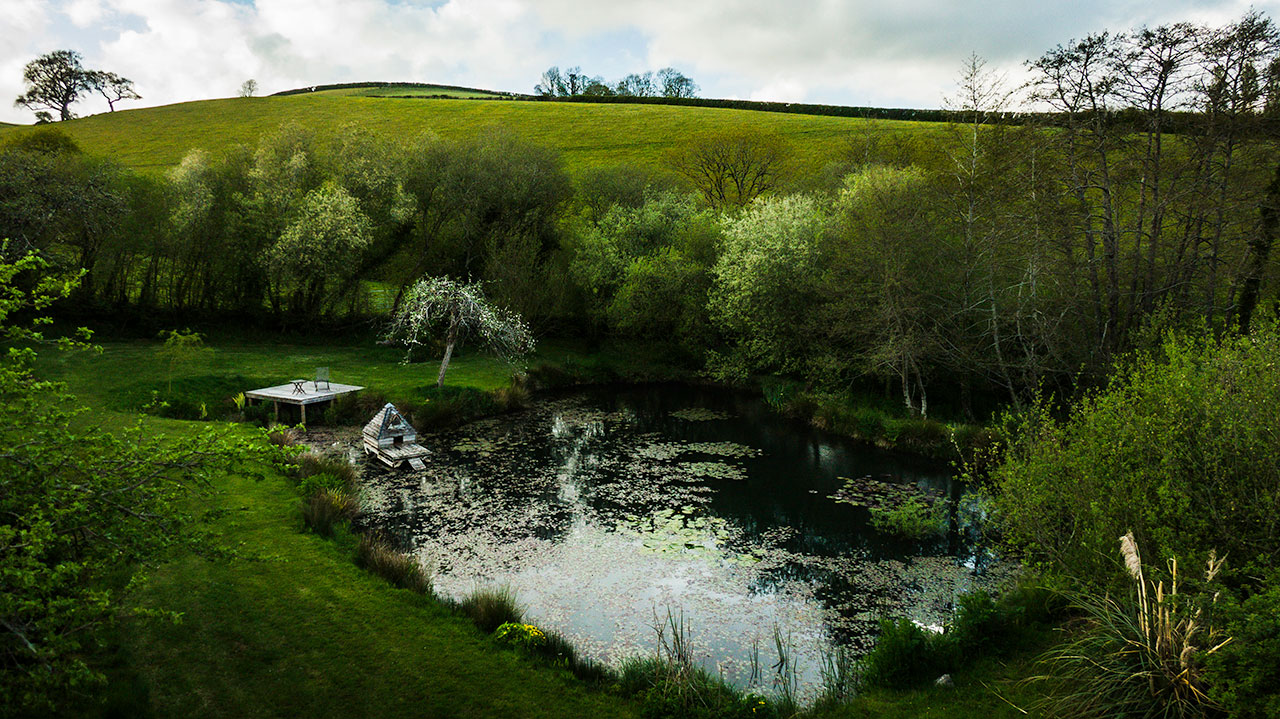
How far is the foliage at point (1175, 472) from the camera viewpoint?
728 cm

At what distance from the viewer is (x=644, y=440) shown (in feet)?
82.5

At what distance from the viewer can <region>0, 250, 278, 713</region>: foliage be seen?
17.8 feet

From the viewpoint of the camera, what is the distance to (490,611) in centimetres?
1084

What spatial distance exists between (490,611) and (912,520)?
35.8ft

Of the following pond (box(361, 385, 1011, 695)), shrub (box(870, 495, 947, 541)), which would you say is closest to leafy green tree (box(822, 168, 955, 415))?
pond (box(361, 385, 1011, 695))

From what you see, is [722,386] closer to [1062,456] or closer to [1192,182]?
[1192,182]

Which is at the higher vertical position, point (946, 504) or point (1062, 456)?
point (1062, 456)

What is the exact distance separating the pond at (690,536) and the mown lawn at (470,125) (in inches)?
1438

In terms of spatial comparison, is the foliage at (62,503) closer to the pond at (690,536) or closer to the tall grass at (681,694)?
the tall grass at (681,694)

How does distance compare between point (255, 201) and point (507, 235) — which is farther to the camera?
point (507, 235)

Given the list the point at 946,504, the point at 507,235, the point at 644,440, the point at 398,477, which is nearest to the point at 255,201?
the point at 507,235

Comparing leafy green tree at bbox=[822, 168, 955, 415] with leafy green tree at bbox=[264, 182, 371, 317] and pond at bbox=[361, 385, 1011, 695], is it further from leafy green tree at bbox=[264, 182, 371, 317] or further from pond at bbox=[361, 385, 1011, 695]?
leafy green tree at bbox=[264, 182, 371, 317]

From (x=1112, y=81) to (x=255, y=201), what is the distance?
36.3m

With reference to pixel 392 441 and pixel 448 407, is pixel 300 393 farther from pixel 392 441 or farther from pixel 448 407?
pixel 392 441
